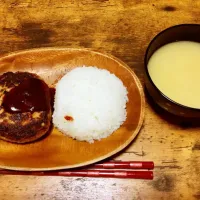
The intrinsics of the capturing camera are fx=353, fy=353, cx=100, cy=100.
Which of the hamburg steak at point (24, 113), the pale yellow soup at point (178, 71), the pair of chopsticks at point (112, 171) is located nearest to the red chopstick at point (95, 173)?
the pair of chopsticks at point (112, 171)

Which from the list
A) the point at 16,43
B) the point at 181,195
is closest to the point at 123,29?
the point at 16,43

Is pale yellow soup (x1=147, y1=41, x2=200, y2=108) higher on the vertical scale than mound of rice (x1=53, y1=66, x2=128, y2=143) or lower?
higher

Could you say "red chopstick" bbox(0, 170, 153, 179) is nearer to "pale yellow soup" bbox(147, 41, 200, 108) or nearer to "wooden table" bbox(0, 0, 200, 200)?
"wooden table" bbox(0, 0, 200, 200)

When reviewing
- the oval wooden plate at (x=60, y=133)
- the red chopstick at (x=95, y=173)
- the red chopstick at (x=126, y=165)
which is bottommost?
the red chopstick at (x=95, y=173)

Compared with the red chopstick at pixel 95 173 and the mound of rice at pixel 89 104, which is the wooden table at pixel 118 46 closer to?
the red chopstick at pixel 95 173

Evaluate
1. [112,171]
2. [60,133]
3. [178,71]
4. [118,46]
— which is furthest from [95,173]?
[118,46]

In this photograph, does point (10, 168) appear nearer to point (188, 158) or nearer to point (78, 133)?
point (78, 133)

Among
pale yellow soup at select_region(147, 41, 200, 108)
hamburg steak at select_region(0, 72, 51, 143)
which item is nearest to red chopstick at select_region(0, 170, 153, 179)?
hamburg steak at select_region(0, 72, 51, 143)
